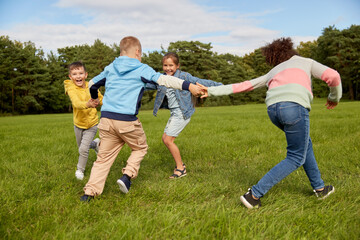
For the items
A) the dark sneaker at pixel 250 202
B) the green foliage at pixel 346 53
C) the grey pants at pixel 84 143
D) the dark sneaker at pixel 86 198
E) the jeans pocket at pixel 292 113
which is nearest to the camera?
the jeans pocket at pixel 292 113

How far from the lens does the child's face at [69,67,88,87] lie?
15.6ft

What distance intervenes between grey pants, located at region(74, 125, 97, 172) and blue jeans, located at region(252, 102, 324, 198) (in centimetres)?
288

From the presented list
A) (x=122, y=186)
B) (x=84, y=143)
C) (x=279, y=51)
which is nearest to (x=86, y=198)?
(x=122, y=186)

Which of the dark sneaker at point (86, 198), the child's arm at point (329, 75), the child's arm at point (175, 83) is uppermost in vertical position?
the child's arm at point (329, 75)

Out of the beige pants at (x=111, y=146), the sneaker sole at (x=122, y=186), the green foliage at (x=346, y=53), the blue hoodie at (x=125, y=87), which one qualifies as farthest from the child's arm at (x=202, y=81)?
the green foliage at (x=346, y=53)

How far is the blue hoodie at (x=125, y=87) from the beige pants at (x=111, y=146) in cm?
11

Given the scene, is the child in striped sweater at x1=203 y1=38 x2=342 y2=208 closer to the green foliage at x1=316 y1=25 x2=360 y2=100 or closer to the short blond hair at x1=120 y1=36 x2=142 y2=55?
the short blond hair at x1=120 y1=36 x2=142 y2=55

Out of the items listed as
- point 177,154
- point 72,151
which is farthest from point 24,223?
point 72,151

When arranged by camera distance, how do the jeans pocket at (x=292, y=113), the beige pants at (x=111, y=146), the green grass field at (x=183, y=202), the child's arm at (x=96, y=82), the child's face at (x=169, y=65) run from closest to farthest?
the green grass field at (x=183, y=202) < the jeans pocket at (x=292, y=113) < the beige pants at (x=111, y=146) < the child's arm at (x=96, y=82) < the child's face at (x=169, y=65)

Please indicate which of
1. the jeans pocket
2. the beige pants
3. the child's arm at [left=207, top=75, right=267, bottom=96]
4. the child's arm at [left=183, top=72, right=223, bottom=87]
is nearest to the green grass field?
the beige pants

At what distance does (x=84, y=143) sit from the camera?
479cm

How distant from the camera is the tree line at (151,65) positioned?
155 ft

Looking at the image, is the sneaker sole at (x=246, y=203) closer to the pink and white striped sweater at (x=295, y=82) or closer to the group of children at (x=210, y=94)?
the group of children at (x=210, y=94)

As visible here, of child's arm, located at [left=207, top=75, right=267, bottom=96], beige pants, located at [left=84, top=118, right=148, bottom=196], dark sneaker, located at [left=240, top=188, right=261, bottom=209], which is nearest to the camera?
dark sneaker, located at [left=240, top=188, right=261, bottom=209]
